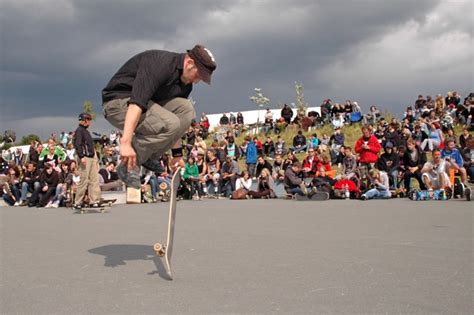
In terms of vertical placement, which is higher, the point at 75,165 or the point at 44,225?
the point at 75,165

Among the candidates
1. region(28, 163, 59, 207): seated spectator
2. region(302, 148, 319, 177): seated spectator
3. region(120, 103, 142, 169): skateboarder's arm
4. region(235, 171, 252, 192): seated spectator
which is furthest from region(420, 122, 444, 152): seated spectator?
region(120, 103, 142, 169): skateboarder's arm

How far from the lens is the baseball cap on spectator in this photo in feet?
12.3

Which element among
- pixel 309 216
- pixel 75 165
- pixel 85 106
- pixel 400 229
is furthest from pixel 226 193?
pixel 85 106

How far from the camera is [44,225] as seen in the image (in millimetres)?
7574

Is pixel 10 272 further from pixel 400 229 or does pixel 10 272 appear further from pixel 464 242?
pixel 400 229

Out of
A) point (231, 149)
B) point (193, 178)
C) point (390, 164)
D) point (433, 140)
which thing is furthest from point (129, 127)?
point (231, 149)

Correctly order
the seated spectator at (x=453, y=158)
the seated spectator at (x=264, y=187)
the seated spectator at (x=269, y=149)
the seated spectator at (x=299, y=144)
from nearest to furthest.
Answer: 1. the seated spectator at (x=453, y=158)
2. the seated spectator at (x=264, y=187)
3. the seated spectator at (x=299, y=144)
4. the seated spectator at (x=269, y=149)

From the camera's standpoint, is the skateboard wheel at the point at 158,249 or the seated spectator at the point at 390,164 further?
the seated spectator at the point at 390,164

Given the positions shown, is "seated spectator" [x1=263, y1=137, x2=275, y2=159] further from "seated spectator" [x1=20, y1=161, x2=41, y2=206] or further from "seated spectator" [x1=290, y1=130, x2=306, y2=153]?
"seated spectator" [x1=20, y1=161, x2=41, y2=206]

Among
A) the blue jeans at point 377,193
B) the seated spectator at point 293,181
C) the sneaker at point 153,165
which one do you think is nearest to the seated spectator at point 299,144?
the seated spectator at point 293,181

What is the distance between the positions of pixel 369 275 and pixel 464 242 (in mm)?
2057

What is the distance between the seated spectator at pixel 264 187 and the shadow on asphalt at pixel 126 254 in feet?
33.7

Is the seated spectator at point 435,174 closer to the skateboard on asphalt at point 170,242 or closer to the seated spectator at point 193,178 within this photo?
the seated spectator at point 193,178

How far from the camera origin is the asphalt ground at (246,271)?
2678 mm
